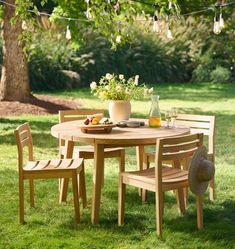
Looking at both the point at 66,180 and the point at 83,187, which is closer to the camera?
the point at 83,187

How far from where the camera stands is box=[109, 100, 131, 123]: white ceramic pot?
5.54 m

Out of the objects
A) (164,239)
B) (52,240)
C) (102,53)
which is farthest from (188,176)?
(102,53)

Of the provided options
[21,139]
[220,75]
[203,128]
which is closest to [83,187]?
[21,139]

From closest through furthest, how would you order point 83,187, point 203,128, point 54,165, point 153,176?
point 153,176
point 54,165
point 83,187
point 203,128

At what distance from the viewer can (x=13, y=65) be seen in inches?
503

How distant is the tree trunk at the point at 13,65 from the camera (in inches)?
490

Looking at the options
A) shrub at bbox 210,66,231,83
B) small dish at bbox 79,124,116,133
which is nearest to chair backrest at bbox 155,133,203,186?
small dish at bbox 79,124,116,133

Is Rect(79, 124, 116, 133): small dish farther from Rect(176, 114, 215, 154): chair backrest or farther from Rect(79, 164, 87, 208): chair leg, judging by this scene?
A: Rect(176, 114, 215, 154): chair backrest

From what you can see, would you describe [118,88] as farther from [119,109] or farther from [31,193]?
[31,193]

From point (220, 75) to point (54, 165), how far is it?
1590 centimetres

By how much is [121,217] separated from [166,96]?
38.9 ft

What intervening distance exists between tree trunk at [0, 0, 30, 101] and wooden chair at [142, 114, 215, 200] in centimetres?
666

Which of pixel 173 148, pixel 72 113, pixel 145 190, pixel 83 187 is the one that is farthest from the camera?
pixel 72 113

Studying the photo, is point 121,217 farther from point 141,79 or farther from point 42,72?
point 141,79
